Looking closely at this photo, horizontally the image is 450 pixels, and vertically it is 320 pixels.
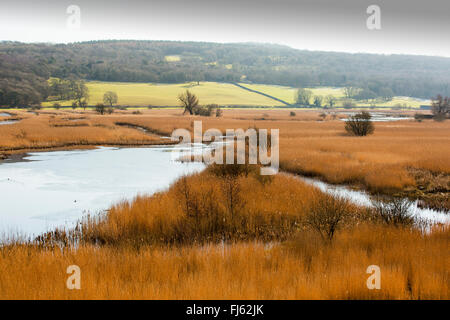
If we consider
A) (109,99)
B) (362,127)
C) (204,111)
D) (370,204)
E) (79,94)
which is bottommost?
(370,204)

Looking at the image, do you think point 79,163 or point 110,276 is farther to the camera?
point 79,163

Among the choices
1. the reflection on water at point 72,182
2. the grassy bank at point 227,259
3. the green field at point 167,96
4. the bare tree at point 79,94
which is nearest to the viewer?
the grassy bank at point 227,259

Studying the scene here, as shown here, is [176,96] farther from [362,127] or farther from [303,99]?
[362,127]

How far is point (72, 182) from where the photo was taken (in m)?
20.0

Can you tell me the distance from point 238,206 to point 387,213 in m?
4.78

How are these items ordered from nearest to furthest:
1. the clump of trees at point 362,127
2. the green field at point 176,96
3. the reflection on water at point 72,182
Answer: the reflection on water at point 72,182 < the clump of trees at point 362,127 < the green field at point 176,96

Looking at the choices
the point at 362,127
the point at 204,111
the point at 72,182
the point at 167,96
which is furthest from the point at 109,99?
the point at 72,182

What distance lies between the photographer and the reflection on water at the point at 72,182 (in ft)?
44.7

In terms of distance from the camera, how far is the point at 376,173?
19.4 metres

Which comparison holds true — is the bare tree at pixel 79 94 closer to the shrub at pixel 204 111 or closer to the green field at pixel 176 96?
the green field at pixel 176 96

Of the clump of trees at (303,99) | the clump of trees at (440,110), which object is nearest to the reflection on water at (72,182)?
the clump of trees at (440,110)
